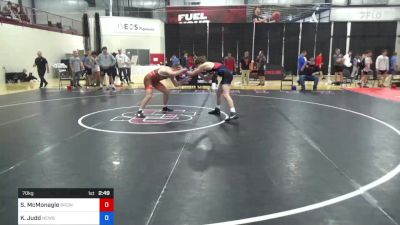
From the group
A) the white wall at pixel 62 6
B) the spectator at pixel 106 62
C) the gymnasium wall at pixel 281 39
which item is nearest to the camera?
the spectator at pixel 106 62

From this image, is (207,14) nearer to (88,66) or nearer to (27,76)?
(88,66)

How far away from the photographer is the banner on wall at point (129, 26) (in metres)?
21.9

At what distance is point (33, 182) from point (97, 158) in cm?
98

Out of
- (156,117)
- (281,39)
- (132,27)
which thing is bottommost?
(156,117)

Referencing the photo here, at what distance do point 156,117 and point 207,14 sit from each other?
→ 60.6 ft

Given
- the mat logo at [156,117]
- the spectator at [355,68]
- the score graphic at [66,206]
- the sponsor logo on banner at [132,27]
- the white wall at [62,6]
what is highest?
the white wall at [62,6]

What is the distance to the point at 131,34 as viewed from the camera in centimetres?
2253

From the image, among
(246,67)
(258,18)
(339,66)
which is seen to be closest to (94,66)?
(246,67)

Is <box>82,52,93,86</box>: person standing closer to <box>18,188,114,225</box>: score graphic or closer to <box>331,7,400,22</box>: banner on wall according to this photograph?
<box>18,188,114,225</box>: score graphic

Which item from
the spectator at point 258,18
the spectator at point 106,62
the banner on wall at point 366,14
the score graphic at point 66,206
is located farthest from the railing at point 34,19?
the banner on wall at point 366,14

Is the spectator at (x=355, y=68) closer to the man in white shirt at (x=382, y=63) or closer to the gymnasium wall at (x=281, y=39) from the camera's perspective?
the man in white shirt at (x=382, y=63)

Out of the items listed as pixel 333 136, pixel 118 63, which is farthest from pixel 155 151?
pixel 118 63

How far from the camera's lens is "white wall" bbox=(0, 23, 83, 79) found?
652 inches

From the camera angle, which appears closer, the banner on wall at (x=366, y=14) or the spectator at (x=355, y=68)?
the spectator at (x=355, y=68)
